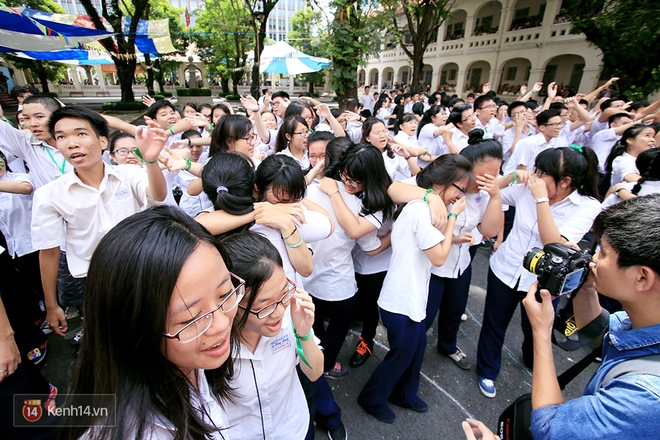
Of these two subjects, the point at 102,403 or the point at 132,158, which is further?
the point at 132,158

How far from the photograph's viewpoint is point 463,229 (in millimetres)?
2418

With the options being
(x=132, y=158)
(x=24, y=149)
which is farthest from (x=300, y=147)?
(x=24, y=149)

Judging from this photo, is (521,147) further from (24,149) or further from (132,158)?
(24,149)

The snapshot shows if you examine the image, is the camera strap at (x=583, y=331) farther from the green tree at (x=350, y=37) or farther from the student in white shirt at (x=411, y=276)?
the green tree at (x=350, y=37)

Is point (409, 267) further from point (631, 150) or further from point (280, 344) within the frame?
point (631, 150)

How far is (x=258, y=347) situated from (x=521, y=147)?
4481 millimetres

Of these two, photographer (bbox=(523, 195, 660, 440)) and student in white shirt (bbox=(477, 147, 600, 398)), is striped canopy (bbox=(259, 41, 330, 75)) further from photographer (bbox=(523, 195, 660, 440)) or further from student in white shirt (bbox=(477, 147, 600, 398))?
photographer (bbox=(523, 195, 660, 440))

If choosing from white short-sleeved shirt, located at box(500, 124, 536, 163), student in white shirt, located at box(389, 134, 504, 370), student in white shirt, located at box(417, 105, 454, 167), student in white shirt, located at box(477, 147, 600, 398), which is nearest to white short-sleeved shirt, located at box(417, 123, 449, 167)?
student in white shirt, located at box(417, 105, 454, 167)

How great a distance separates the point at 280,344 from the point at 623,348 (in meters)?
1.17

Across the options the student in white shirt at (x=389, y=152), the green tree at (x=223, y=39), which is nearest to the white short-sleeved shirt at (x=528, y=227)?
the student in white shirt at (x=389, y=152)

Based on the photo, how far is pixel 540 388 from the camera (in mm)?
1176

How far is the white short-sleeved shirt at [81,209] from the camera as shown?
1871 millimetres

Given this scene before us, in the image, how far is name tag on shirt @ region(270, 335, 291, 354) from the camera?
4.11 feet

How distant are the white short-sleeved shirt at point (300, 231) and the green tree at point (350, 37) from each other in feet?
15.8
